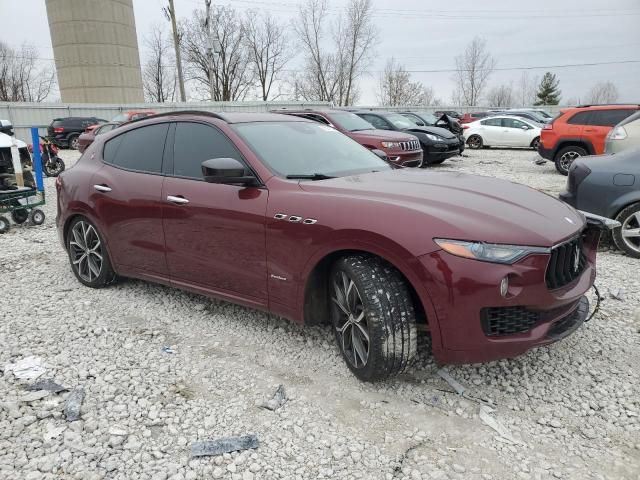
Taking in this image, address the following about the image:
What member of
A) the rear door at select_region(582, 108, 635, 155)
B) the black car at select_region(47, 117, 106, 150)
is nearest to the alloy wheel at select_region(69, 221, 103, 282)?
the rear door at select_region(582, 108, 635, 155)

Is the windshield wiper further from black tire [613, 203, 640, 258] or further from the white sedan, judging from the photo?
the white sedan

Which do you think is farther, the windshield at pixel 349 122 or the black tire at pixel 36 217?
the windshield at pixel 349 122

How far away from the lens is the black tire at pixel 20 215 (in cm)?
801

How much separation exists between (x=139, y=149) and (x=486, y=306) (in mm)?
3264

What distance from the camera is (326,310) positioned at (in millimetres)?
3381

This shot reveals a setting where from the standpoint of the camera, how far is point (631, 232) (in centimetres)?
539

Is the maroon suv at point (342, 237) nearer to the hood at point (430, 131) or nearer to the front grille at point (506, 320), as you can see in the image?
the front grille at point (506, 320)

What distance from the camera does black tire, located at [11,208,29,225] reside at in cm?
801

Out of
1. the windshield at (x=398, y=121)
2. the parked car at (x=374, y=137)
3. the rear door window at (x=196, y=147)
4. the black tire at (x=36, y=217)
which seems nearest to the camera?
the rear door window at (x=196, y=147)

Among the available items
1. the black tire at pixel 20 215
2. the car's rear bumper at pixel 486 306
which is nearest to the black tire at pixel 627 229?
the car's rear bumper at pixel 486 306

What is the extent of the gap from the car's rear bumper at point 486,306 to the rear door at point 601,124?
1082cm

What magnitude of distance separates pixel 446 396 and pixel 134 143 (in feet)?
11.1

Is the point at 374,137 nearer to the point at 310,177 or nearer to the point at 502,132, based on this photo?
the point at 310,177

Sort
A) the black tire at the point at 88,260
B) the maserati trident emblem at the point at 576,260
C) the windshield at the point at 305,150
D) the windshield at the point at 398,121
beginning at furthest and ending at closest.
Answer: the windshield at the point at 398,121 < the black tire at the point at 88,260 < the windshield at the point at 305,150 < the maserati trident emblem at the point at 576,260
